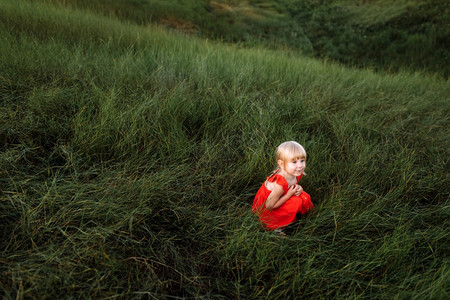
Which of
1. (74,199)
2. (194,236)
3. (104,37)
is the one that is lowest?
(194,236)

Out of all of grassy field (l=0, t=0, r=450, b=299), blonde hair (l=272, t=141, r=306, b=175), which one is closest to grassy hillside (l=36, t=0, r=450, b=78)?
grassy field (l=0, t=0, r=450, b=299)

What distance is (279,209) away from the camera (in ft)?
5.42

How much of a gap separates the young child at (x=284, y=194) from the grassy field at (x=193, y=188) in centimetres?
9

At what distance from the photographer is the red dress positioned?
1.60 meters

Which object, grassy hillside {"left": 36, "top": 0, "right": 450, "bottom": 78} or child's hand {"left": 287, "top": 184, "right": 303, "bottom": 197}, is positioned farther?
grassy hillside {"left": 36, "top": 0, "right": 450, "bottom": 78}

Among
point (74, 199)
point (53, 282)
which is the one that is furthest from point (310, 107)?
point (53, 282)

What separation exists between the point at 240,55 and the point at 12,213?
11.8 ft

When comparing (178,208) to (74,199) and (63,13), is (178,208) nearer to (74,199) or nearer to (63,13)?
(74,199)

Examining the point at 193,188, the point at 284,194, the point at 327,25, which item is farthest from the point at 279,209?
the point at 327,25

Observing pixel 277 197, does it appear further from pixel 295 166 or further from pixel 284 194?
pixel 295 166

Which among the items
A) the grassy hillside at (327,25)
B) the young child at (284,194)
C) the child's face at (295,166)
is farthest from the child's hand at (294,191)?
the grassy hillside at (327,25)

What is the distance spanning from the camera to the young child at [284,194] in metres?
1.57

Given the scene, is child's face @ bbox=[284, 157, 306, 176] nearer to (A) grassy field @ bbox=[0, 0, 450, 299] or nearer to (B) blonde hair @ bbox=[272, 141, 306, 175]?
(B) blonde hair @ bbox=[272, 141, 306, 175]

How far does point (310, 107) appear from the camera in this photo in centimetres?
271
